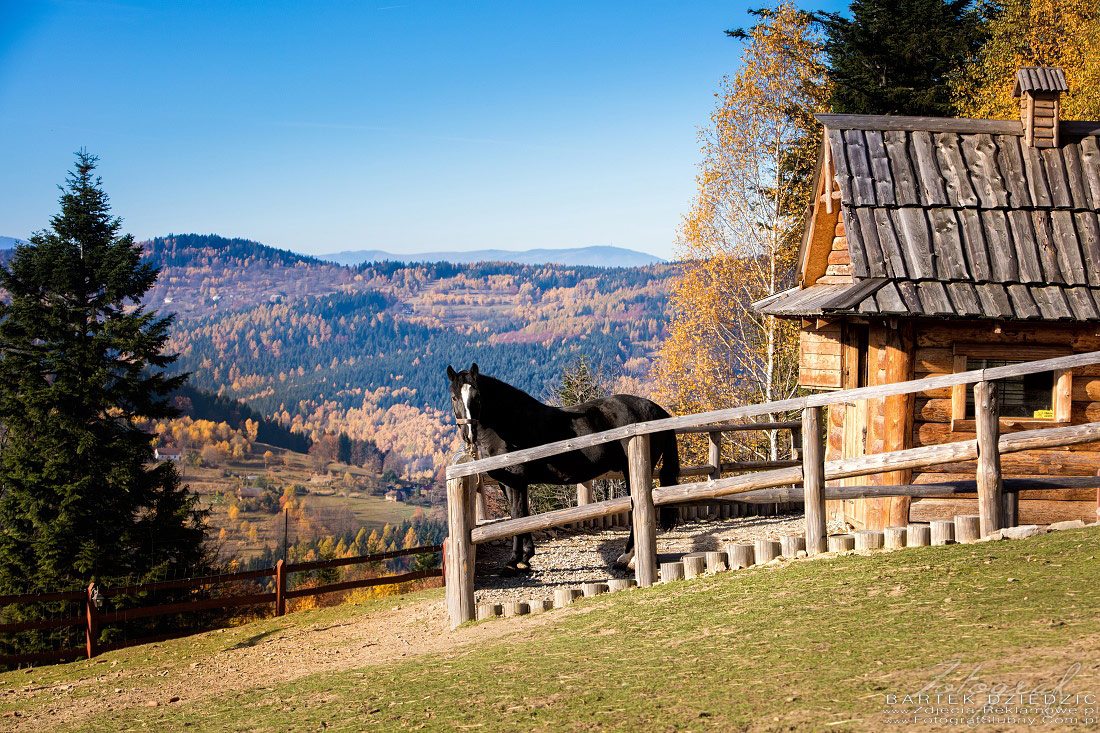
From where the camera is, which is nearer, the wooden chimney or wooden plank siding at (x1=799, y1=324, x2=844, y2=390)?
the wooden chimney

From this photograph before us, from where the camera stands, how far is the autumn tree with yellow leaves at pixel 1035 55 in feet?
→ 75.0

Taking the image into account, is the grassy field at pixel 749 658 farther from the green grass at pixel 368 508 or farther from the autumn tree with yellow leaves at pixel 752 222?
the green grass at pixel 368 508

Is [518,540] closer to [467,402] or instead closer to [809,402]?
[467,402]

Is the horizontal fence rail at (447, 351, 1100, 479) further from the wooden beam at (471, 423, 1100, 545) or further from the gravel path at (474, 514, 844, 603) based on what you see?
the gravel path at (474, 514, 844, 603)

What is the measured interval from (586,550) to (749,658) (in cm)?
727

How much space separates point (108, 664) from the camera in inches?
515

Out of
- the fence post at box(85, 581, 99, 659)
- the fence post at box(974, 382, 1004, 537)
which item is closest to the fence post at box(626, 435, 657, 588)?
the fence post at box(974, 382, 1004, 537)

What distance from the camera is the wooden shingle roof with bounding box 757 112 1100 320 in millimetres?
11242

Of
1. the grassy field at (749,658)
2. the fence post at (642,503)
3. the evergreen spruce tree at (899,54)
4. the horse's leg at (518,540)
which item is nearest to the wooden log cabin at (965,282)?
the fence post at (642,503)

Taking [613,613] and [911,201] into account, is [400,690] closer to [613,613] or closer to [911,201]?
[613,613]

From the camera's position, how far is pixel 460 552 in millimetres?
8586

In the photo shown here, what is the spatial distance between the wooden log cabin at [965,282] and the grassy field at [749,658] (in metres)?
4.19

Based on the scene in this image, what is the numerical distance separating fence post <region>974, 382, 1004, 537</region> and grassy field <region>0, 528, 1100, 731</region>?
35 cm

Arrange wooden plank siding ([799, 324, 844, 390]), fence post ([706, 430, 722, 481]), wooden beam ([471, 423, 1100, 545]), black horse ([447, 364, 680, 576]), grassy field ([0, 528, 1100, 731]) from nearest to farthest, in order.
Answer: grassy field ([0, 528, 1100, 731]) < wooden beam ([471, 423, 1100, 545]) < black horse ([447, 364, 680, 576]) < wooden plank siding ([799, 324, 844, 390]) < fence post ([706, 430, 722, 481])
